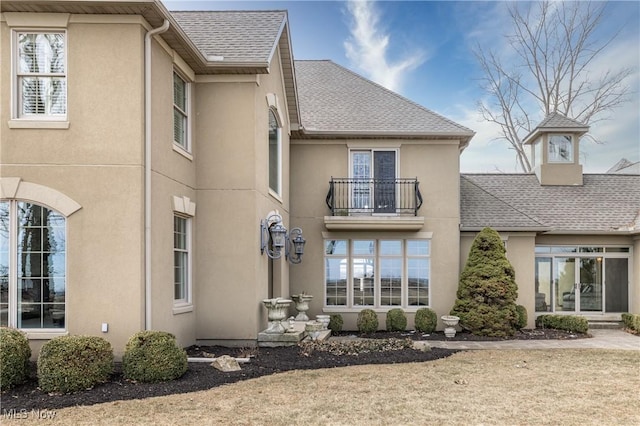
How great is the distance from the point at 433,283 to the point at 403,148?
4166mm

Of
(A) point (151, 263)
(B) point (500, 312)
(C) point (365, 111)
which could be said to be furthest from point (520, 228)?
(A) point (151, 263)

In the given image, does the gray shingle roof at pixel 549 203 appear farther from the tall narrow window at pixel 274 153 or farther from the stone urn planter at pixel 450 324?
the tall narrow window at pixel 274 153

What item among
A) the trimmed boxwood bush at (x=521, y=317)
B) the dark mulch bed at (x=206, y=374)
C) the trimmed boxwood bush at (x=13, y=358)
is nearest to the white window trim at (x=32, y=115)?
the trimmed boxwood bush at (x=13, y=358)

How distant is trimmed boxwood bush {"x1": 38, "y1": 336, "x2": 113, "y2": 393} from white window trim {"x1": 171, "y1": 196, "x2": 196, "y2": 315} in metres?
2.11

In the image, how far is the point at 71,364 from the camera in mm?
6426

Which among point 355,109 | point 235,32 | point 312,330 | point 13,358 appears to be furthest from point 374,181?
point 13,358

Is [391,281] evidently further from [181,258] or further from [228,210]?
[181,258]

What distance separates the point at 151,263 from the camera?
7.70 metres

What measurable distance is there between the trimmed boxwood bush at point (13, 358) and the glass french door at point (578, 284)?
14706 millimetres

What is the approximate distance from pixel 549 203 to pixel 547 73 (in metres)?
12.5

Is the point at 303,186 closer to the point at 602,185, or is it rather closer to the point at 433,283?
the point at 433,283

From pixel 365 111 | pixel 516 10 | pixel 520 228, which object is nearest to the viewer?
pixel 520 228

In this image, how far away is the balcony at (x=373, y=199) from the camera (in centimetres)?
1402

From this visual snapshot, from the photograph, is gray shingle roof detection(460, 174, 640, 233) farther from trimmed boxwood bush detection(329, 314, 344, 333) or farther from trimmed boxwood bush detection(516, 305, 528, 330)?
trimmed boxwood bush detection(329, 314, 344, 333)
